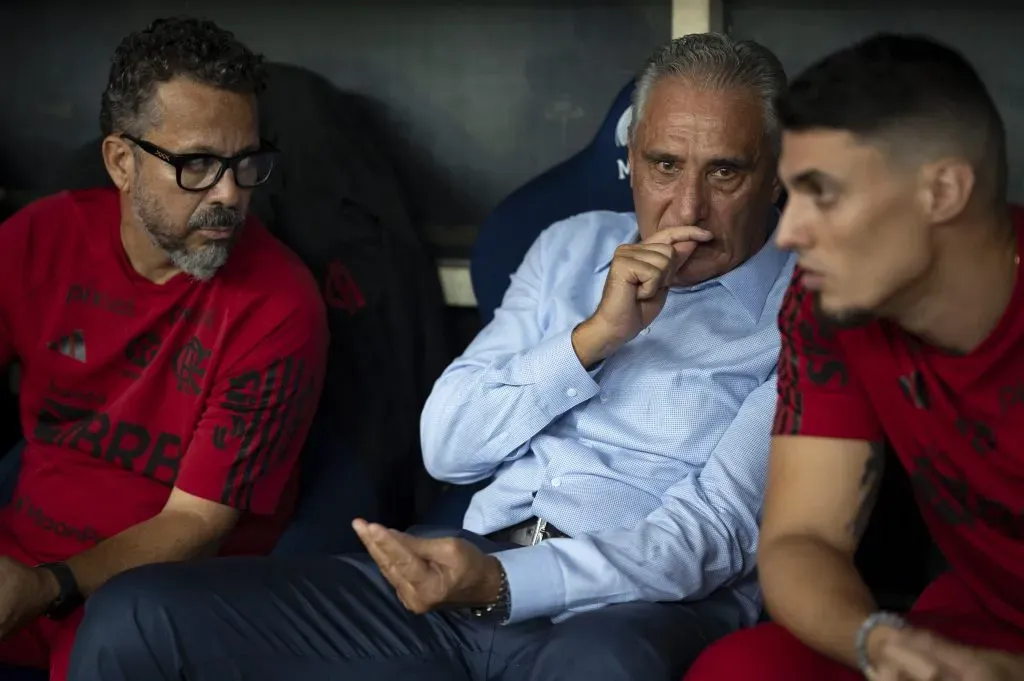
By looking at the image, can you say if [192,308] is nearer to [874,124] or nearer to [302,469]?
[302,469]

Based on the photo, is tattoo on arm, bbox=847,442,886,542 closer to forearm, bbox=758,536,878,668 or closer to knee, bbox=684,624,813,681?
forearm, bbox=758,536,878,668

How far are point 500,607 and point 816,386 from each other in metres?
0.46

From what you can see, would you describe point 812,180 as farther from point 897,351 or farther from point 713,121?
point 713,121

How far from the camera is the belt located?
195cm

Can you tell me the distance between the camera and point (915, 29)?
2553 millimetres

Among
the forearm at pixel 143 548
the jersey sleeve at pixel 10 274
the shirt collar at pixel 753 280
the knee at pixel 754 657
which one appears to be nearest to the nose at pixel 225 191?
the jersey sleeve at pixel 10 274

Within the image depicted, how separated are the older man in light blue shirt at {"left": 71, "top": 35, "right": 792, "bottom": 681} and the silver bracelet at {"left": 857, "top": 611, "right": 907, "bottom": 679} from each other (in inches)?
10.0

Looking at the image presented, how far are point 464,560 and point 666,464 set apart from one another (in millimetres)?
383

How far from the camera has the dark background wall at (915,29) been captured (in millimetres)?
2510

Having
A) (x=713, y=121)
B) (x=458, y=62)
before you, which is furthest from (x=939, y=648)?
(x=458, y=62)

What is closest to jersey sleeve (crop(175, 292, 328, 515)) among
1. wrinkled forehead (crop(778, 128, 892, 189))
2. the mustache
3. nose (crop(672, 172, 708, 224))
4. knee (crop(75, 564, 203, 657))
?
the mustache

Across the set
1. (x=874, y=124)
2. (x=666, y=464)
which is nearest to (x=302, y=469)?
(x=666, y=464)

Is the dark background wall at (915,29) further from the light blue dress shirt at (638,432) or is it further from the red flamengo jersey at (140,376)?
the red flamengo jersey at (140,376)

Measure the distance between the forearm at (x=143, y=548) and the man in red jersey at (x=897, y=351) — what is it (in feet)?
2.52
